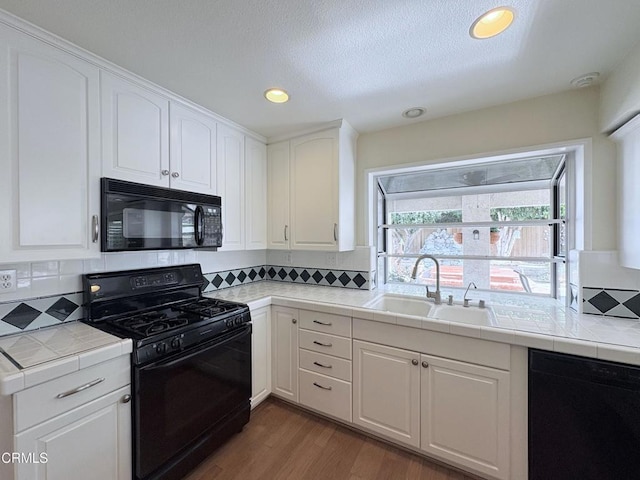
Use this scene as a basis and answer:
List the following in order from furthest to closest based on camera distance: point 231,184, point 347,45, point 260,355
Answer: point 231,184 → point 260,355 → point 347,45

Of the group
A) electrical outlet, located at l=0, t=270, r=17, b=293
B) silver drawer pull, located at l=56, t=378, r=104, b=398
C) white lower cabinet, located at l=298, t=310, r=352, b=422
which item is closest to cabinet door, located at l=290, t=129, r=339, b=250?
white lower cabinet, located at l=298, t=310, r=352, b=422

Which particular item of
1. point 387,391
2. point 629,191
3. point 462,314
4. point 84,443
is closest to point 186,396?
point 84,443

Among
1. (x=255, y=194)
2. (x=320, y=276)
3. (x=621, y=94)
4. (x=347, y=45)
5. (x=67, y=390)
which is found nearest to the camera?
(x=67, y=390)

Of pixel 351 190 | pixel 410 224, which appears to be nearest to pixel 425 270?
pixel 410 224

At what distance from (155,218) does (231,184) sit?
2.48 ft

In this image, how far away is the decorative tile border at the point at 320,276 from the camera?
100 inches

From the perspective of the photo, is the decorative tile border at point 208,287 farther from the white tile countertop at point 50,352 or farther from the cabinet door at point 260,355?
the cabinet door at point 260,355

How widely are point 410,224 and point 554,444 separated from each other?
1.72 metres

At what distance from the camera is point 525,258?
213 cm

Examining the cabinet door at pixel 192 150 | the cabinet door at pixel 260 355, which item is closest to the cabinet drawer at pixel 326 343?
the cabinet door at pixel 260 355

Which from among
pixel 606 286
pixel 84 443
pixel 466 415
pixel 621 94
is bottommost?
pixel 466 415

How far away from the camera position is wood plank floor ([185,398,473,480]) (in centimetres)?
159

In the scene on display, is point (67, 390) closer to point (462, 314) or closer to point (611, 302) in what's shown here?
point (462, 314)

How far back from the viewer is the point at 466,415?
1543 mm
